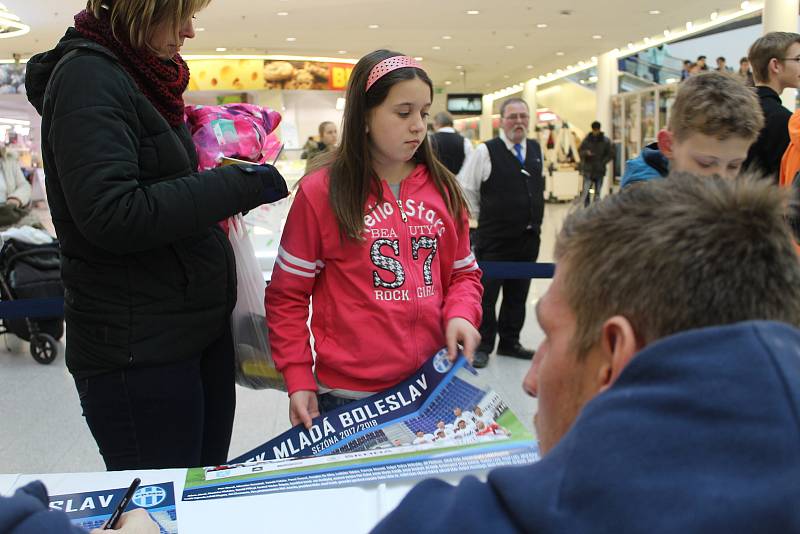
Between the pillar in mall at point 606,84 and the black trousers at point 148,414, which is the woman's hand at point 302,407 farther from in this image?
the pillar in mall at point 606,84

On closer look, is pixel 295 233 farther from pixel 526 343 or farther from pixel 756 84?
pixel 526 343

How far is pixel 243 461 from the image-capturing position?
1295 mm

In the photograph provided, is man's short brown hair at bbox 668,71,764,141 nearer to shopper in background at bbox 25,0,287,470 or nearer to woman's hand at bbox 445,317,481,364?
woman's hand at bbox 445,317,481,364

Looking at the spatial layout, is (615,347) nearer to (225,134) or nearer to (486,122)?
(225,134)

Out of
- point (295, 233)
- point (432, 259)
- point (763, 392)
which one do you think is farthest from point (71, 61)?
point (763, 392)

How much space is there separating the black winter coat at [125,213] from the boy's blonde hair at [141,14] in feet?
0.21

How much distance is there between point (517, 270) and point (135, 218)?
243cm

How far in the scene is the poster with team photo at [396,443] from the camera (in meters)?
1.14

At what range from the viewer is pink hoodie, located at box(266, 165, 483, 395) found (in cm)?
160

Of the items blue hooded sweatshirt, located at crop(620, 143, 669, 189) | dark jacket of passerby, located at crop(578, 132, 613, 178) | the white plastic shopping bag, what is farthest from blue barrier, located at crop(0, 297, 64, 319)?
dark jacket of passerby, located at crop(578, 132, 613, 178)

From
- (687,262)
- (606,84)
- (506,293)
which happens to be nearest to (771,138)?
(506,293)

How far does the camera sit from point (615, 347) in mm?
567

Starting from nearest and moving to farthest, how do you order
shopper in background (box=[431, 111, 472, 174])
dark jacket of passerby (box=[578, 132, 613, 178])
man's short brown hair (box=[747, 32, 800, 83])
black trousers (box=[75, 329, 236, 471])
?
black trousers (box=[75, 329, 236, 471]), man's short brown hair (box=[747, 32, 800, 83]), shopper in background (box=[431, 111, 472, 174]), dark jacket of passerby (box=[578, 132, 613, 178])

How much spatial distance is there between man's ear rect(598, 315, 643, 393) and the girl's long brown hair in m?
1.05
